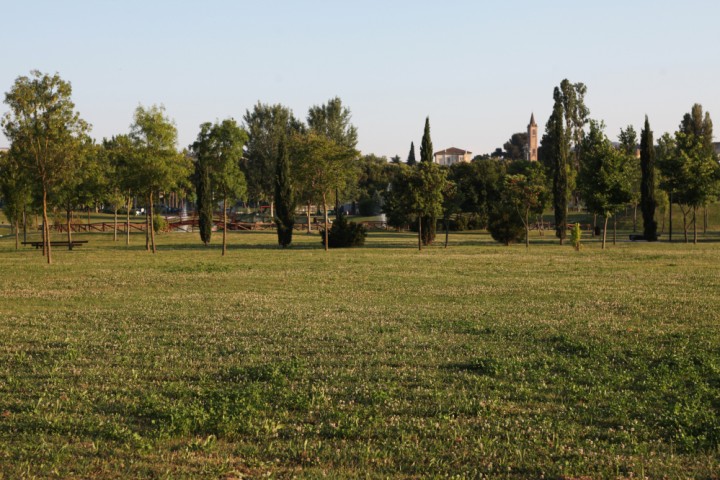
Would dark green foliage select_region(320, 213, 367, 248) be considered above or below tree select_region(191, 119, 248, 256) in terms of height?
below

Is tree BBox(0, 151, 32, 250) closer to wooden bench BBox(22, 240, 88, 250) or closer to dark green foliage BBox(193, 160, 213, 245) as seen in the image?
wooden bench BBox(22, 240, 88, 250)

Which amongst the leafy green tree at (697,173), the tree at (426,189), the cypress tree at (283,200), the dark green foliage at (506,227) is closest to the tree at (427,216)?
the tree at (426,189)

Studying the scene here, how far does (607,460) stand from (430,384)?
11.0ft

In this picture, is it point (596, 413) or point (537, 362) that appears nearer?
point (596, 413)

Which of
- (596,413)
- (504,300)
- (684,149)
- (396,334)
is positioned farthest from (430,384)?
(684,149)

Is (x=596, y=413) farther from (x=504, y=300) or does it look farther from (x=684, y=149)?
(x=684, y=149)

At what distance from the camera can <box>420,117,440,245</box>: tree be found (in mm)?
58481

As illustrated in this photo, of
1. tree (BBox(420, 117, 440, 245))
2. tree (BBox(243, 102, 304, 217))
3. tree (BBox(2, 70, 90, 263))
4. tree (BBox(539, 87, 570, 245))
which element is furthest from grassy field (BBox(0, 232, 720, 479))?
tree (BBox(243, 102, 304, 217))

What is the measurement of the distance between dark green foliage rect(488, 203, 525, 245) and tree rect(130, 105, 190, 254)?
25.8 m

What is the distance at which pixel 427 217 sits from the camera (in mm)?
58031

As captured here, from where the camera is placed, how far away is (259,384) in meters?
9.87

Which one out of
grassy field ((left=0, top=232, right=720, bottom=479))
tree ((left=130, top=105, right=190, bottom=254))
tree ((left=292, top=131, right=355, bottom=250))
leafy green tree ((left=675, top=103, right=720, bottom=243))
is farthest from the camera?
tree ((left=292, top=131, right=355, bottom=250))

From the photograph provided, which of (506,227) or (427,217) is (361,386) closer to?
(427,217)

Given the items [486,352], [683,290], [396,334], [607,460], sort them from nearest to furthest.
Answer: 1. [607,460]
2. [486,352]
3. [396,334]
4. [683,290]
